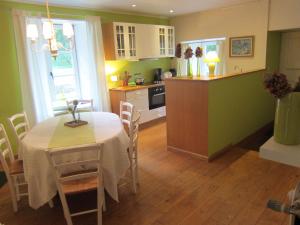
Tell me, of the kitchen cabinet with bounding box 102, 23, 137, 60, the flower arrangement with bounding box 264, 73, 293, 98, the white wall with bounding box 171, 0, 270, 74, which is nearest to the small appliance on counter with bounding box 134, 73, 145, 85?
the kitchen cabinet with bounding box 102, 23, 137, 60

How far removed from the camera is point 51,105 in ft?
13.4

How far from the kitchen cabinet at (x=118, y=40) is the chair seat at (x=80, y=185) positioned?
122 inches

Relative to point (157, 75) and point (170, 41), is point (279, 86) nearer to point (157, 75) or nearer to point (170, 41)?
point (157, 75)

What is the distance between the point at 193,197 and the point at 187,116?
1.29 m

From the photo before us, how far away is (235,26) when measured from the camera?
16.3ft

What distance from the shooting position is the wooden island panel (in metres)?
3.30

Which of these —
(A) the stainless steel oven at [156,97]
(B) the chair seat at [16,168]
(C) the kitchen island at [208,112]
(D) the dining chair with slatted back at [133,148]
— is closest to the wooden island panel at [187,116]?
(C) the kitchen island at [208,112]

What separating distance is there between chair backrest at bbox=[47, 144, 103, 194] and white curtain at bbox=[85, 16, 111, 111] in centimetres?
257

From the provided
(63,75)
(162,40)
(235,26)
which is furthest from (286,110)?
(162,40)

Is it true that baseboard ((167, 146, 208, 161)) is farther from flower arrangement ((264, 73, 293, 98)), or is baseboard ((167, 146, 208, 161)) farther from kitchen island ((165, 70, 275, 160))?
flower arrangement ((264, 73, 293, 98))

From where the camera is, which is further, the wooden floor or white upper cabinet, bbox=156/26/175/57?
white upper cabinet, bbox=156/26/175/57

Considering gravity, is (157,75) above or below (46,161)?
above

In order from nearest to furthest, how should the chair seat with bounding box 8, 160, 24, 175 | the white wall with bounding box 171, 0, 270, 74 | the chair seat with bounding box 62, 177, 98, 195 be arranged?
the chair seat with bounding box 62, 177, 98, 195 → the chair seat with bounding box 8, 160, 24, 175 → the white wall with bounding box 171, 0, 270, 74

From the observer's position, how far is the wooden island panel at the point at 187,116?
330 cm
